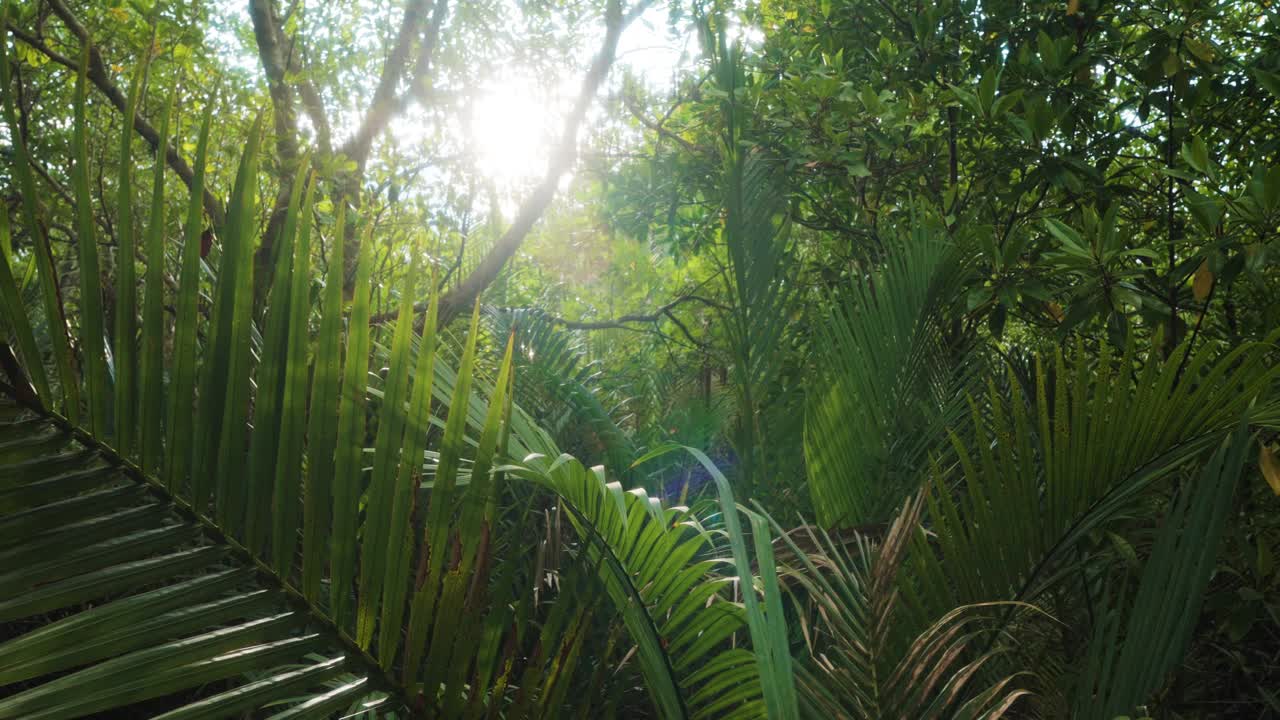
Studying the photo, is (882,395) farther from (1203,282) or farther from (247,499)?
(247,499)

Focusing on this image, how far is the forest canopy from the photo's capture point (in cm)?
72

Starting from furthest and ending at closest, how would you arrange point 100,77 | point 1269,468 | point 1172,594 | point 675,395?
point 675,395
point 100,77
point 1269,468
point 1172,594

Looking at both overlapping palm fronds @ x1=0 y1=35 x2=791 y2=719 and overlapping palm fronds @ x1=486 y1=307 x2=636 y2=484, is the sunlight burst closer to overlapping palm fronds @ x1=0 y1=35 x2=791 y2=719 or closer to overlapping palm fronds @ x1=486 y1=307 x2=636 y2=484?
overlapping palm fronds @ x1=486 y1=307 x2=636 y2=484

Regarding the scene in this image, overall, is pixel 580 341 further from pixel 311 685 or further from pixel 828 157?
pixel 311 685

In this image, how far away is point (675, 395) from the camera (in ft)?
11.1

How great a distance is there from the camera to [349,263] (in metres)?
3.37

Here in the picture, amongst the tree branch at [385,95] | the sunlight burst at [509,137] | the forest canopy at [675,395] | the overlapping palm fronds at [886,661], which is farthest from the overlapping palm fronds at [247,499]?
the sunlight burst at [509,137]

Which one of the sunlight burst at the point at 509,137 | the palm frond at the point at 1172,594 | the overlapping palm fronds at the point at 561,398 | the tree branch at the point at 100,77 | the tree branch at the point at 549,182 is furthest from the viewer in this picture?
the sunlight burst at the point at 509,137

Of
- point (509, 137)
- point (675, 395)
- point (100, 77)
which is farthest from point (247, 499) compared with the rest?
point (509, 137)

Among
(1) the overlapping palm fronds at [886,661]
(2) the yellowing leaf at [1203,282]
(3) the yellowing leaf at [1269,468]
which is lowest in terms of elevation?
(1) the overlapping palm fronds at [886,661]

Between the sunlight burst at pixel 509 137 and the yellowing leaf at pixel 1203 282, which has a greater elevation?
the sunlight burst at pixel 509 137

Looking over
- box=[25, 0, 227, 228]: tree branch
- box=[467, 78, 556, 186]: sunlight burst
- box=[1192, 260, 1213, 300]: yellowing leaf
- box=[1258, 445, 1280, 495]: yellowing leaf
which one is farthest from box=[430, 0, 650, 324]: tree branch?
box=[1258, 445, 1280, 495]: yellowing leaf

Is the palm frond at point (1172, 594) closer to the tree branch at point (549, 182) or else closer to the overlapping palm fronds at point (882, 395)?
the overlapping palm fronds at point (882, 395)

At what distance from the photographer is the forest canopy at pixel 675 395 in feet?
2.35
